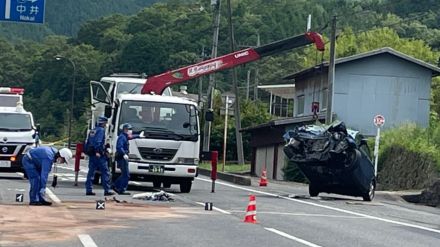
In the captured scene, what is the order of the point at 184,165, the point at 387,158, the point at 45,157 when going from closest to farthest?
the point at 45,157 < the point at 184,165 < the point at 387,158

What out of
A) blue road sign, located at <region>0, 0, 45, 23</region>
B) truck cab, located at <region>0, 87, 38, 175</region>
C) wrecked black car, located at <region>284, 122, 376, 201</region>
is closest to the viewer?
blue road sign, located at <region>0, 0, 45, 23</region>

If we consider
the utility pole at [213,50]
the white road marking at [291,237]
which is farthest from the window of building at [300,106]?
the white road marking at [291,237]

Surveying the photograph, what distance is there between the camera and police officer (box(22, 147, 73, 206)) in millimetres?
18000

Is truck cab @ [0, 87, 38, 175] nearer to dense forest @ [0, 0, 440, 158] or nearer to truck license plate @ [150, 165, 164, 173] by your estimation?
truck license plate @ [150, 165, 164, 173]

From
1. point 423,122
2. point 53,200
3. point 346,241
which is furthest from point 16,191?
point 423,122

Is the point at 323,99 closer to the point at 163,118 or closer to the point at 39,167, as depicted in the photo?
the point at 163,118

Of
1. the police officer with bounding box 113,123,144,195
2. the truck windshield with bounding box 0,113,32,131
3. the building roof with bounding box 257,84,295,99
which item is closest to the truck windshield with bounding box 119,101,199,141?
the police officer with bounding box 113,123,144,195

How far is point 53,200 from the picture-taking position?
63.7 feet

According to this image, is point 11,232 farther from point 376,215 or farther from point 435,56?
point 435,56

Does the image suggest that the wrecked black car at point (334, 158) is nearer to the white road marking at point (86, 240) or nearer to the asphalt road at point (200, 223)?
the asphalt road at point (200, 223)

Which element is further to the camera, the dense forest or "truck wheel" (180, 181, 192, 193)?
the dense forest

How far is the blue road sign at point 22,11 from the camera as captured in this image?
19000mm

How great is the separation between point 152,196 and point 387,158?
17.0 m

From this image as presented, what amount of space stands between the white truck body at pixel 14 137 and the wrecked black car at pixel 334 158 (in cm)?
840
